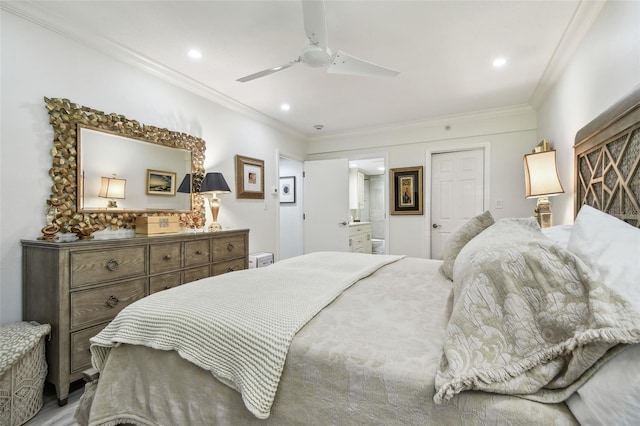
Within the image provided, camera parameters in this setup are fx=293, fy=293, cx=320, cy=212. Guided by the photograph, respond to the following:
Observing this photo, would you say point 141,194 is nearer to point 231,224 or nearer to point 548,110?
Result: point 231,224

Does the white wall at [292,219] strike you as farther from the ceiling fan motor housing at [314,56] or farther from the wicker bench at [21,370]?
the wicker bench at [21,370]

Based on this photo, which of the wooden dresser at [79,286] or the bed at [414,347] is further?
the wooden dresser at [79,286]

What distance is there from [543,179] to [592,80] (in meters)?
0.79

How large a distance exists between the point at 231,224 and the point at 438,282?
2.64 metres

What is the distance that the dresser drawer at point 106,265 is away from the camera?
1.82 m

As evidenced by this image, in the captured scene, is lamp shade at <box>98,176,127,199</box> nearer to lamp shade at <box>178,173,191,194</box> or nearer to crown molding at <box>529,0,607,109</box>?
lamp shade at <box>178,173,191,194</box>

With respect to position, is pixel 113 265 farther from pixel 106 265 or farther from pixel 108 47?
pixel 108 47

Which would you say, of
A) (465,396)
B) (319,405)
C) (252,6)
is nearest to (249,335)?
(319,405)

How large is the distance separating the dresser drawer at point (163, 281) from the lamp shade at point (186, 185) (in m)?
0.94

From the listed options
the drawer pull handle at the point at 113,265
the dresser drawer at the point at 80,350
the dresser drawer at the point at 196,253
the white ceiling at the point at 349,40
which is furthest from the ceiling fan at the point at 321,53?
the dresser drawer at the point at 80,350

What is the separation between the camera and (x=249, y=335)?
0.93 meters

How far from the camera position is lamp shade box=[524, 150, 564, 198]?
2.43m

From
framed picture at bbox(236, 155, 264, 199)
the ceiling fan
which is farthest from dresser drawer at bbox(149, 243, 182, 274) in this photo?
the ceiling fan

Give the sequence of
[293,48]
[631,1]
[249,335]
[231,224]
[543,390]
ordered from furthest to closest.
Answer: [231,224]
[293,48]
[631,1]
[249,335]
[543,390]
